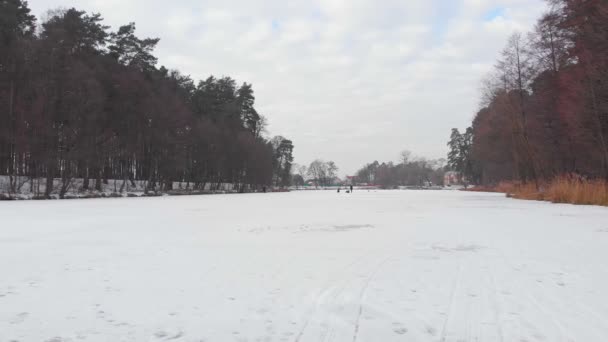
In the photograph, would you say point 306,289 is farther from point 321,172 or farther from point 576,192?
point 321,172

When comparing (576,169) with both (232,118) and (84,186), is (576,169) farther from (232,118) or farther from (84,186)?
(232,118)

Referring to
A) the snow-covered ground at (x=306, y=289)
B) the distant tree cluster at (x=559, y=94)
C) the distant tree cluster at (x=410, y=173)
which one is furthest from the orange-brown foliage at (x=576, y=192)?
the distant tree cluster at (x=410, y=173)

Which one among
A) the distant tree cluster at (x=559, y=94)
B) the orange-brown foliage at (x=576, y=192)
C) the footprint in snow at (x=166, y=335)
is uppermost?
the distant tree cluster at (x=559, y=94)

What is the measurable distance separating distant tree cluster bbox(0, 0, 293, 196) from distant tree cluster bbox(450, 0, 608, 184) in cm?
2994

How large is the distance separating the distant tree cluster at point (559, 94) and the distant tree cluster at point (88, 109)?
2994 centimetres

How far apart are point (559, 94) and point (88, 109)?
30.9 metres

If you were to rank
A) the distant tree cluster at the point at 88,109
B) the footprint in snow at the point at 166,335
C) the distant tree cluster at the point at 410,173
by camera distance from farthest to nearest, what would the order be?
1. the distant tree cluster at the point at 410,173
2. the distant tree cluster at the point at 88,109
3. the footprint in snow at the point at 166,335

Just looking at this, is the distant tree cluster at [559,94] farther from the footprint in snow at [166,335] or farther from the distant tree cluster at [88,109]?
the distant tree cluster at [88,109]

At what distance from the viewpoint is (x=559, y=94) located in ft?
73.0

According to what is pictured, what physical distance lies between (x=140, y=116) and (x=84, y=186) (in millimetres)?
8287

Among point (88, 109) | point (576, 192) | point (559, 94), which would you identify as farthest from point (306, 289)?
point (88, 109)

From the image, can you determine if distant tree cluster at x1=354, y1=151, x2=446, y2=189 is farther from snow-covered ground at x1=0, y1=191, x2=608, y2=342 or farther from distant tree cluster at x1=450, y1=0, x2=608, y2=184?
snow-covered ground at x1=0, y1=191, x2=608, y2=342

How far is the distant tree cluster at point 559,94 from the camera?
17.7 m

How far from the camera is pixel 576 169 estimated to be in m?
24.9
